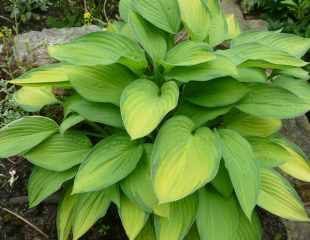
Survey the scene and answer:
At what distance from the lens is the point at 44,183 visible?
7.64 ft

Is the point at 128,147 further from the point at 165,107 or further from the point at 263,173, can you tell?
the point at 263,173

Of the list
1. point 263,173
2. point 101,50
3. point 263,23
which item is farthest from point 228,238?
point 263,23

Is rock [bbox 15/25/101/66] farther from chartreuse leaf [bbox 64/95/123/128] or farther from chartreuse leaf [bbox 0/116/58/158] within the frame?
chartreuse leaf [bbox 64/95/123/128]

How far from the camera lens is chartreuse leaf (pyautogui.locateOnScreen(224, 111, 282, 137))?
7.90 feet

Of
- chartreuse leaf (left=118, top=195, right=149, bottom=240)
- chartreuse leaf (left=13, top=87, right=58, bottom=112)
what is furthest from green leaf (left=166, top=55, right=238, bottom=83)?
chartreuse leaf (left=13, top=87, right=58, bottom=112)

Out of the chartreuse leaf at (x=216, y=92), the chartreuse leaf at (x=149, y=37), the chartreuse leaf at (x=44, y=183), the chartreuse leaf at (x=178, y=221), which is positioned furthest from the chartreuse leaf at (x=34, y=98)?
the chartreuse leaf at (x=178, y=221)

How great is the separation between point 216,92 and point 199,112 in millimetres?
118

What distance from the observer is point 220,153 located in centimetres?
200

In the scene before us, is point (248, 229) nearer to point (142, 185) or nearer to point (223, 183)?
point (223, 183)

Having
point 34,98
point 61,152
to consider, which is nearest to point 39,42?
point 34,98

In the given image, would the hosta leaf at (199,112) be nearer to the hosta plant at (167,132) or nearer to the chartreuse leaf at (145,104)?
the hosta plant at (167,132)

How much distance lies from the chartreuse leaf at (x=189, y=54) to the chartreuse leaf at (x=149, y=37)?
5 cm

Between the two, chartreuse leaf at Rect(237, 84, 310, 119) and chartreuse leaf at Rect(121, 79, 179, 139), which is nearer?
chartreuse leaf at Rect(121, 79, 179, 139)

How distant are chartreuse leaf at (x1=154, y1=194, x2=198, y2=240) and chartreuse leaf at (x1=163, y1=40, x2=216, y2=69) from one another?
0.56m
